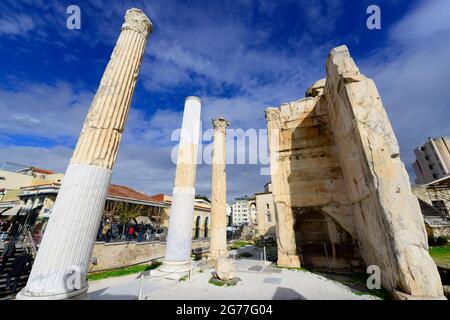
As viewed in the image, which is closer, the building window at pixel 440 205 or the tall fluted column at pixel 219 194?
the tall fluted column at pixel 219 194

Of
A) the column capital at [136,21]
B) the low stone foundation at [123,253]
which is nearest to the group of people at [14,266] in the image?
the low stone foundation at [123,253]

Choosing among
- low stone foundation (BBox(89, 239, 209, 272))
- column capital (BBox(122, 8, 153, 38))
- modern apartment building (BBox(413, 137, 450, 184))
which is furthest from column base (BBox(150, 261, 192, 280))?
modern apartment building (BBox(413, 137, 450, 184))

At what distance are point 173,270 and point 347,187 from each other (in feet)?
29.5

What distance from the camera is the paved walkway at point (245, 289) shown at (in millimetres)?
5711

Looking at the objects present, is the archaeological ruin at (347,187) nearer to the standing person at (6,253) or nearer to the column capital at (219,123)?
the column capital at (219,123)

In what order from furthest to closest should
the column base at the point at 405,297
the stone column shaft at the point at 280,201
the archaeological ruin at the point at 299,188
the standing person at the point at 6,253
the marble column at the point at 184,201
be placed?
the stone column shaft at the point at 280,201
the standing person at the point at 6,253
the marble column at the point at 184,201
the column base at the point at 405,297
the archaeological ruin at the point at 299,188

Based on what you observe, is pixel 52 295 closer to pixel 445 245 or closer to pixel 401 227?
pixel 401 227

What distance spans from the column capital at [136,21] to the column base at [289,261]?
450 inches

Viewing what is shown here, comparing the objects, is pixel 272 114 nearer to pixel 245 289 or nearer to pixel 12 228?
pixel 245 289

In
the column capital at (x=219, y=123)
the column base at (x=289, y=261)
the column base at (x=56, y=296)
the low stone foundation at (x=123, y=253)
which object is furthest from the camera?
the column capital at (x=219, y=123)

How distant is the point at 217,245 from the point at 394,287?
837 cm

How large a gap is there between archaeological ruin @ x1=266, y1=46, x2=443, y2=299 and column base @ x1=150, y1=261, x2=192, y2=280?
511cm

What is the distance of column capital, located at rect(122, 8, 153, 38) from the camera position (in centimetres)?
637
